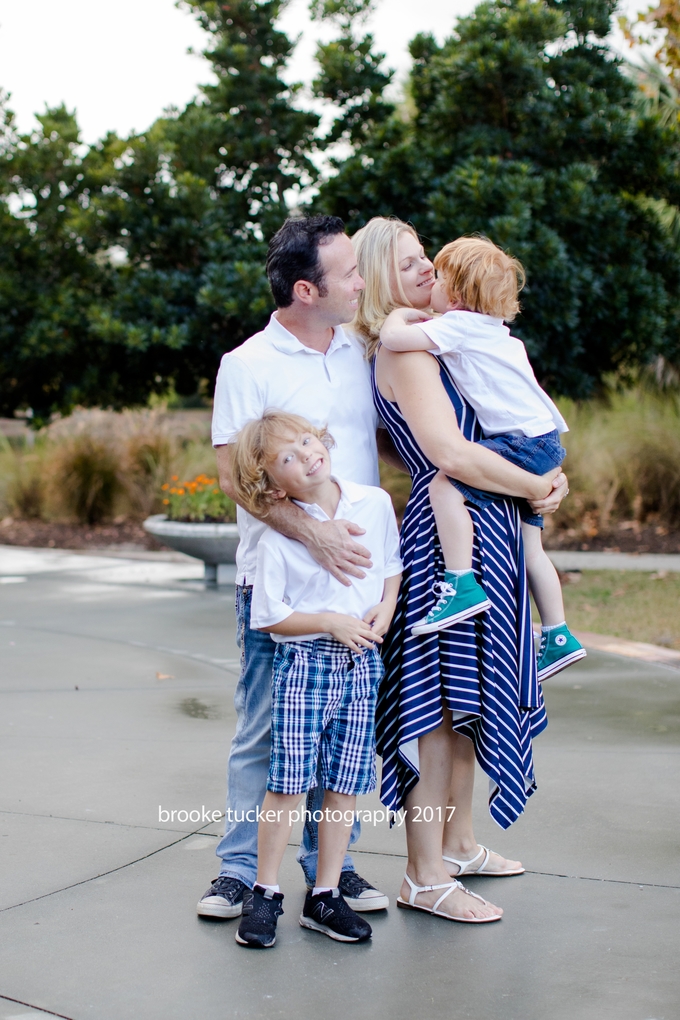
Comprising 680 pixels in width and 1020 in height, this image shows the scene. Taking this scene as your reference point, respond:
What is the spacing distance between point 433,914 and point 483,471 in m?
1.28

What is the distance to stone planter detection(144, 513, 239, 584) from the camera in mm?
9234

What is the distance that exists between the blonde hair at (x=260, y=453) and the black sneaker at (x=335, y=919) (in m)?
1.07

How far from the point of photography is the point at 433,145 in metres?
10.1

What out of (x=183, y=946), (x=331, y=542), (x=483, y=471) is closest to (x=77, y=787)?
(x=183, y=946)

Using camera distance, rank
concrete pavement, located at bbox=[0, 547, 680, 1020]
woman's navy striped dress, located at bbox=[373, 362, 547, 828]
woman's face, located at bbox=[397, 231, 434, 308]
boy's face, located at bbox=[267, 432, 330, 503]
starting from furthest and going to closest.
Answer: woman's face, located at bbox=[397, 231, 434, 308], woman's navy striped dress, located at bbox=[373, 362, 547, 828], boy's face, located at bbox=[267, 432, 330, 503], concrete pavement, located at bbox=[0, 547, 680, 1020]

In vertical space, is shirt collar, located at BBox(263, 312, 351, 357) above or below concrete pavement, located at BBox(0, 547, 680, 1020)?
above

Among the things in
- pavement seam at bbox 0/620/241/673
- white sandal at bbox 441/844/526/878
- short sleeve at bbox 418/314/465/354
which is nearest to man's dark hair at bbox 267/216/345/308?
short sleeve at bbox 418/314/465/354

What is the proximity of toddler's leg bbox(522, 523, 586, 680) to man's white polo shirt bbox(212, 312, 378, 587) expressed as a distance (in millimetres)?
528

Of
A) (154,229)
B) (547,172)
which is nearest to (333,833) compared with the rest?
(547,172)

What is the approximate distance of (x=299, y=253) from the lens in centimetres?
299

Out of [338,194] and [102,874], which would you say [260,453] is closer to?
[102,874]

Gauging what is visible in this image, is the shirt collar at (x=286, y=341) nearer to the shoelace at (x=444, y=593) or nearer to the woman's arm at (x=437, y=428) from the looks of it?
the woman's arm at (x=437, y=428)

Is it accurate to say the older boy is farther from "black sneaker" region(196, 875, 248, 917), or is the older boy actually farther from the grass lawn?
the grass lawn

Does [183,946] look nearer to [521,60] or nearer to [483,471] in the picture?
[483,471]
